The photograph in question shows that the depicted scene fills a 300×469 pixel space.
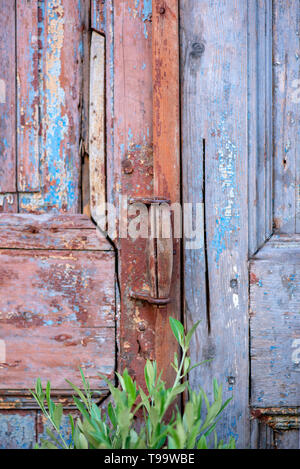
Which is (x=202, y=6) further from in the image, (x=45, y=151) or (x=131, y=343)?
(x=131, y=343)

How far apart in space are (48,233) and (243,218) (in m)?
0.52

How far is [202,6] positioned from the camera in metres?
0.98

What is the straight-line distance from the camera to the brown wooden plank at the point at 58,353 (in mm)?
990

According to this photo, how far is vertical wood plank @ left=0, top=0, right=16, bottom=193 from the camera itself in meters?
0.99

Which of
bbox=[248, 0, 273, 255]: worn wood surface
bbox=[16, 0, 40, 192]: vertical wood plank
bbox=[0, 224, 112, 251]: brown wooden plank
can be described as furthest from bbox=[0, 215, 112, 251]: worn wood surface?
bbox=[248, 0, 273, 255]: worn wood surface

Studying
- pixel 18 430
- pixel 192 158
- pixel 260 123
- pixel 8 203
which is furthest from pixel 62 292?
pixel 260 123

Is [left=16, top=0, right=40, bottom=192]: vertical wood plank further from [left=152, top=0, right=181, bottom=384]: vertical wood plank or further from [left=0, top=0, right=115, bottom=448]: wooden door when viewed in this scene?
[left=152, top=0, right=181, bottom=384]: vertical wood plank

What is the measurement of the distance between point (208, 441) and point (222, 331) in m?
0.29

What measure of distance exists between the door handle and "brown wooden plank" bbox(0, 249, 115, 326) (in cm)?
14

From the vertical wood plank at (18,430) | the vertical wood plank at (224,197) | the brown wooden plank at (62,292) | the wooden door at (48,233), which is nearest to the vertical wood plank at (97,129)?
the wooden door at (48,233)

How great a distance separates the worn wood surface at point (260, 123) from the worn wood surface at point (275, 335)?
0.10 meters

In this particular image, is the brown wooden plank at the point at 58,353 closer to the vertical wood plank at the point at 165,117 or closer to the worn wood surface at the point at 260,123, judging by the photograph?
the vertical wood plank at the point at 165,117

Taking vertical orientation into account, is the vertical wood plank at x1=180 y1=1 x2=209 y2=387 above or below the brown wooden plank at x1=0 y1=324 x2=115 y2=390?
above
